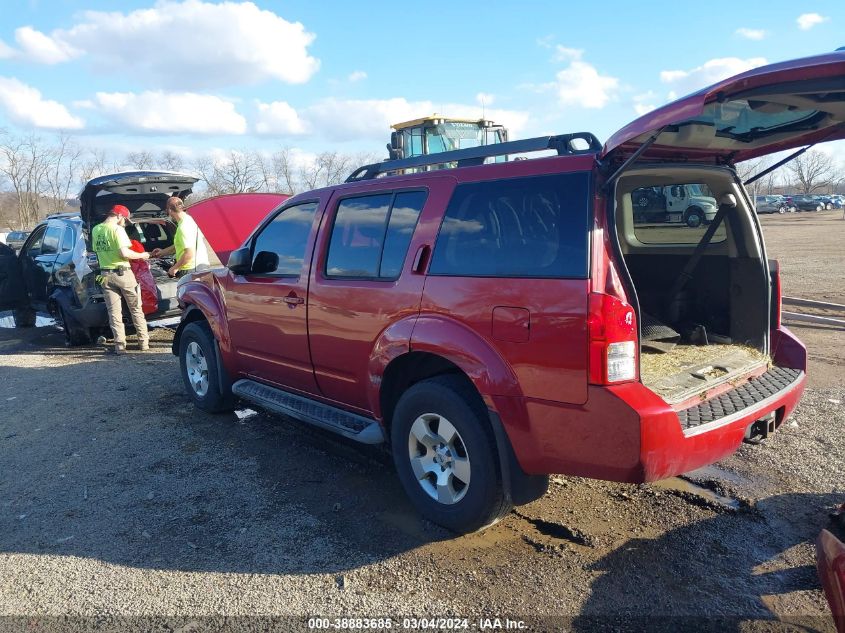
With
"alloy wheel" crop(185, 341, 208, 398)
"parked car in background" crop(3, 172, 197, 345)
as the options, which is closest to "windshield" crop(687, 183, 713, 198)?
"alloy wheel" crop(185, 341, 208, 398)

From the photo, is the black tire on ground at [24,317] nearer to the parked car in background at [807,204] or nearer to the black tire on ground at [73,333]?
the black tire on ground at [73,333]

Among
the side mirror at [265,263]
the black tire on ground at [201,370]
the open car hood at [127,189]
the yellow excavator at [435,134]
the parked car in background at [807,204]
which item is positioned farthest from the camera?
the parked car in background at [807,204]

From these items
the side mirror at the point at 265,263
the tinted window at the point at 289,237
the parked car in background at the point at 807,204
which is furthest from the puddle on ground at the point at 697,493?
the parked car in background at the point at 807,204

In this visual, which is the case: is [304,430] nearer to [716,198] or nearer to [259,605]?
[259,605]

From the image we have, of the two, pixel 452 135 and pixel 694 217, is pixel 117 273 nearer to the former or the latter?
pixel 694 217

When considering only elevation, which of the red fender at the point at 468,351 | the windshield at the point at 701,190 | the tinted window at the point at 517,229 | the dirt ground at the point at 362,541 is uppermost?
the windshield at the point at 701,190

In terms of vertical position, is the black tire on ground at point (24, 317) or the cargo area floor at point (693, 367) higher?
the cargo area floor at point (693, 367)

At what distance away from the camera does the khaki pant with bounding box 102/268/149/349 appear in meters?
8.33

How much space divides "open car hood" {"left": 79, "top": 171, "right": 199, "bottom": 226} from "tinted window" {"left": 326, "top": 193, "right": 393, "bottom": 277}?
5.85 meters

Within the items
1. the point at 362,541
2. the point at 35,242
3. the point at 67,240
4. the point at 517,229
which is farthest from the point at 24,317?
the point at 517,229

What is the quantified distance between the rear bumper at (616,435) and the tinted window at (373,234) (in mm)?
1172

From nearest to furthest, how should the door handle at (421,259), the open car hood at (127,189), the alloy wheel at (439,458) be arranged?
the alloy wheel at (439,458), the door handle at (421,259), the open car hood at (127,189)

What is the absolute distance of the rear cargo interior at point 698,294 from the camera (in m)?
3.58

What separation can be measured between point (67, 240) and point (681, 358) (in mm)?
9071
